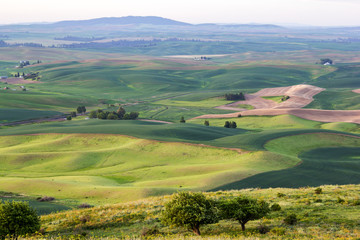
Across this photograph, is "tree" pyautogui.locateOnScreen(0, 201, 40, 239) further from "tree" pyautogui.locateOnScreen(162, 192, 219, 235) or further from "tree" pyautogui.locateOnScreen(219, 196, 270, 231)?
"tree" pyautogui.locateOnScreen(219, 196, 270, 231)

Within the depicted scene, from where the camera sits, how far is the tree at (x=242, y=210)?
3131 cm

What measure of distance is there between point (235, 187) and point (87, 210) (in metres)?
22.0

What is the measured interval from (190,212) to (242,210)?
4.39 meters

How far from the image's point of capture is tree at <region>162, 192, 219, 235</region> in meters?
30.3

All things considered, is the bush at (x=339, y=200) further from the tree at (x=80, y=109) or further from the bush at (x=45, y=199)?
the tree at (x=80, y=109)

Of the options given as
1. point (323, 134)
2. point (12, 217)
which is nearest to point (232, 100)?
point (323, 134)

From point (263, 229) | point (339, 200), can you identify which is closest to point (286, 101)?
point (339, 200)

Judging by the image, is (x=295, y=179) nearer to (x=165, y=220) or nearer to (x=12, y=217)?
(x=165, y=220)

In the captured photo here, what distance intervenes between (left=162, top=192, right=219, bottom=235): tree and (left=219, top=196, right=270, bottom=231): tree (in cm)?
107

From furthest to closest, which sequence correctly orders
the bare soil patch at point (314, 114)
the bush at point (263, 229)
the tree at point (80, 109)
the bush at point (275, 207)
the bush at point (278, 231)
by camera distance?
the tree at point (80, 109) < the bare soil patch at point (314, 114) < the bush at point (275, 207) < the bush at point (263, 229) < the bush at point (278, 231)

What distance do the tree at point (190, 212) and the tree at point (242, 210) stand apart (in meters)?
1.07

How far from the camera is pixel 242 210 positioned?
3172 centimetres

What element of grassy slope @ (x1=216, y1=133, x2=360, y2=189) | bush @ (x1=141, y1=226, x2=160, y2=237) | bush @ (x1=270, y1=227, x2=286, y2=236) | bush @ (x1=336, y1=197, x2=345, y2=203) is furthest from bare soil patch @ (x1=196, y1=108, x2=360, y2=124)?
bush @ (x1=141, y1=226, x2=160, y2=237)

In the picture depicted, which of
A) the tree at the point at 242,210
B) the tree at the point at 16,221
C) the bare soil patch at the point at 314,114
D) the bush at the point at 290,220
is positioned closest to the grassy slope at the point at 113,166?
the tree at the point at 16,221
